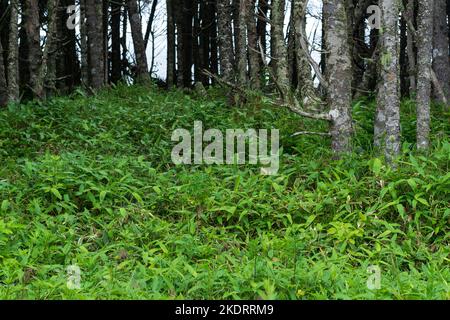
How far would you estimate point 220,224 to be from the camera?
7176 mm

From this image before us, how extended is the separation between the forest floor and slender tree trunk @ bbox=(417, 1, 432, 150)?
30cm

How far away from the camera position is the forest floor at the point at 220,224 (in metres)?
5.37

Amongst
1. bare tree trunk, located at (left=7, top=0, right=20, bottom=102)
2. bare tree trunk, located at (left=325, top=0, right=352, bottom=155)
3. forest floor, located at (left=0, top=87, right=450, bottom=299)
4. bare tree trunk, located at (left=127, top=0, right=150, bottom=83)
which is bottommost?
forest floor, located at (left=0, top=87, right=450, bottom=299)

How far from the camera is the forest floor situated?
17.6 ft

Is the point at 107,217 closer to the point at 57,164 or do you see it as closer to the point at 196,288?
the point at 57,164

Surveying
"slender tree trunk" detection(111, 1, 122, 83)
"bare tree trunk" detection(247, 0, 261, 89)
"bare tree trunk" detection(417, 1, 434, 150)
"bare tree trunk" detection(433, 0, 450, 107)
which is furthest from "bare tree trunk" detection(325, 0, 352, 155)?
"slender tree trunk" detection(111, 1, 122, 83)

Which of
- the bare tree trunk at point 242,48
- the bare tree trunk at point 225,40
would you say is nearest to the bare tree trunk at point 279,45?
the bare tree trunk at point 242,48

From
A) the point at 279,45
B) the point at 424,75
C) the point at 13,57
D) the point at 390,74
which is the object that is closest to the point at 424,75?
the point at 424,75

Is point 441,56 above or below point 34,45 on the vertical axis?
below

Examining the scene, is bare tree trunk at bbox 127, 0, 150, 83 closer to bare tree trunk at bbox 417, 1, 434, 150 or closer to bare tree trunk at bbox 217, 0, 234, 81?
bare tree trunk at bbox 217, 0, 234, 81

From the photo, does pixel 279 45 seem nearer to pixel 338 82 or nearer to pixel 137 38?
pixel 338 82
